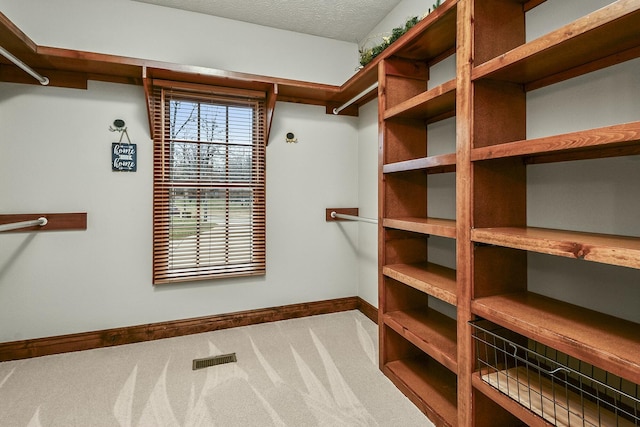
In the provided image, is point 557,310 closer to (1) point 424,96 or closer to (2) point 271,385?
(1) point 424,96

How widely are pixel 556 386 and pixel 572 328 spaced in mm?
378

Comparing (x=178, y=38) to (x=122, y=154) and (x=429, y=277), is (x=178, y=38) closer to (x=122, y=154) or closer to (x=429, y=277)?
(x=122, y=154)

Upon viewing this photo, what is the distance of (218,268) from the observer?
2.78 meters

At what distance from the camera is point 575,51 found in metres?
1.19

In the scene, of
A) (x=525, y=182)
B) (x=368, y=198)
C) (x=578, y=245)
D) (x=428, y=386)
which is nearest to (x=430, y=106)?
(x=525, y=182)

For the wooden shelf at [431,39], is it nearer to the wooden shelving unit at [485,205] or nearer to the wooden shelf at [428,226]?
the wooden shelving unit at [485,205]

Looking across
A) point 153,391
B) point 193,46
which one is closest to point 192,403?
point 153,391

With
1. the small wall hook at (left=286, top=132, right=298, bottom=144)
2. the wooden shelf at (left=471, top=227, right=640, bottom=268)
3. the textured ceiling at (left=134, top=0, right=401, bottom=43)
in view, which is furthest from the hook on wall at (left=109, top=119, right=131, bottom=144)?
the wooden shelf at (left=471, top=227, right=640, bottom=268)

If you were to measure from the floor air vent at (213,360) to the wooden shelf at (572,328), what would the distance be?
1691mm

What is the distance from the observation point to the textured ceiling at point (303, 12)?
101 inches

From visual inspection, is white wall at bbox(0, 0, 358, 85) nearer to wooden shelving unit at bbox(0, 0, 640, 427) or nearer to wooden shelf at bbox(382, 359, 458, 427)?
wooden shelving unit at bbox(0, 0, 640, 427)

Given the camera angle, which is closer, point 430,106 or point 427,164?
point 427,164

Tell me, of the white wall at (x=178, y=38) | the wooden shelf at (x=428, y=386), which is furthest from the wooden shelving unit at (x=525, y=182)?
the white wall at (x=178, y=38)

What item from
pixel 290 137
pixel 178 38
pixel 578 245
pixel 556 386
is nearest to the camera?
pixel 578 245
